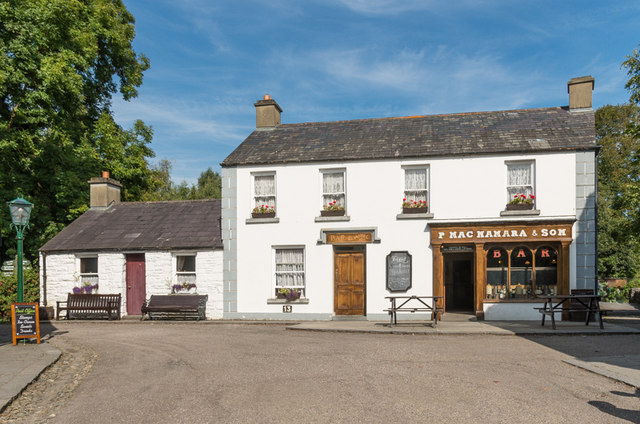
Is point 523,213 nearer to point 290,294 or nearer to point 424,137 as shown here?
point 424,137

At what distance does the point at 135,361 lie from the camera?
35.7ft

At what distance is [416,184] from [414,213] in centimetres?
108

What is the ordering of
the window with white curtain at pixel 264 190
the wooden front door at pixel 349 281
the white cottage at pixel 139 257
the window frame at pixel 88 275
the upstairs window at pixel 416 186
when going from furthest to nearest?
the window frame at pixel 88 275 < the white cottage at pixel 139 257 < the window with white curtain at pixel 264 190 < the wooden front door at pixel 349 281 < the upstairs window at pixel 416 186

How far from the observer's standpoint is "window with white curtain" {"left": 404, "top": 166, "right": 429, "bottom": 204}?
58.6 feet

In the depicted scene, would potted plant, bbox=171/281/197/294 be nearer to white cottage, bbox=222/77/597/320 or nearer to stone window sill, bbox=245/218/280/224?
white cottage, bbox=222/77/597/320

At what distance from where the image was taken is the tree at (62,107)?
2012cm

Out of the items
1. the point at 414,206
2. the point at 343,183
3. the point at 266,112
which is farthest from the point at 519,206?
the point at 266,112

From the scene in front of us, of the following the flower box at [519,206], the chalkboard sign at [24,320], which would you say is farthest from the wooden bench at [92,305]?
the flower box at [519,206]

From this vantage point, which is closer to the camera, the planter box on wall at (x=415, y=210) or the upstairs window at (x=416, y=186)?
the planter box on wall at (x=415, y=210)

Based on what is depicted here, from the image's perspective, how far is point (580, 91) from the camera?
1877 cm

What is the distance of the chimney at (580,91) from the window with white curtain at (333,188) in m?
9.09

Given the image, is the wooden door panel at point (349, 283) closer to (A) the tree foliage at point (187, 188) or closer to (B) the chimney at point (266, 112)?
(B) the chimney at point (266, 112)

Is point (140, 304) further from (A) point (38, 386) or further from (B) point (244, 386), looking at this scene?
(B) point (244, 386)

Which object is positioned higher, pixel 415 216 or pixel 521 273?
pixel 415 216
